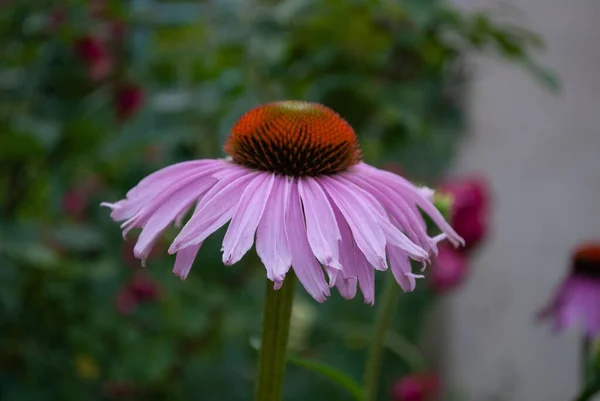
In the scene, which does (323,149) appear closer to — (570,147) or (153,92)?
(153,92)

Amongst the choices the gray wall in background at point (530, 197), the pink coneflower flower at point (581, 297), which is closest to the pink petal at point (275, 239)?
the pink coneflower flower at point (581, 297)

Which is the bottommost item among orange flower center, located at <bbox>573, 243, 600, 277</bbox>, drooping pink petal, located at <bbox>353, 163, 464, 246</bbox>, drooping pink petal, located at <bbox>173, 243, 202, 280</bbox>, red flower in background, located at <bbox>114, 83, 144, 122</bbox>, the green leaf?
the green leaf

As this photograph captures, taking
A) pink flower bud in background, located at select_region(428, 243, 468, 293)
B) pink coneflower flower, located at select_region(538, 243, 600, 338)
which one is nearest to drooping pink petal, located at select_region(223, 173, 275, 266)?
pink coneflower flower, located at select_region(538, 243, 600, 338)

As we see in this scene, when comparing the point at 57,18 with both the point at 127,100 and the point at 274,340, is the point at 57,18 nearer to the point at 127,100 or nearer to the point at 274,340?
the point at 127,100

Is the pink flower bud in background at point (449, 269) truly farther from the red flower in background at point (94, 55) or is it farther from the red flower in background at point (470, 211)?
the red flower in background at point (94, 55)

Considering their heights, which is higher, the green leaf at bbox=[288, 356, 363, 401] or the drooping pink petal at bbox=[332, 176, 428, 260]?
the drooping pink petal at bbox=[332, 176, 428, 260]

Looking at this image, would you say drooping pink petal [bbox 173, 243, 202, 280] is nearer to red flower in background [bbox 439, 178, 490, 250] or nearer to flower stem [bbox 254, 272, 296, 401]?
flower stem [bbox 254, 272, 296, 401]
